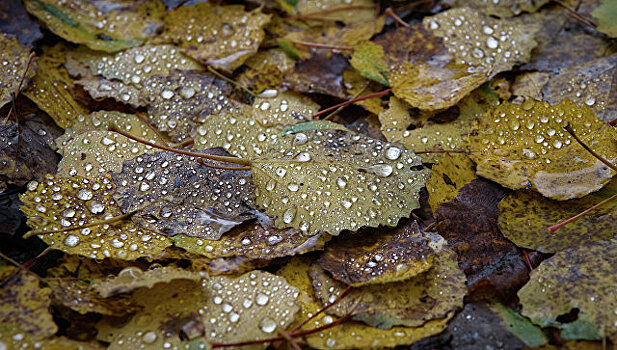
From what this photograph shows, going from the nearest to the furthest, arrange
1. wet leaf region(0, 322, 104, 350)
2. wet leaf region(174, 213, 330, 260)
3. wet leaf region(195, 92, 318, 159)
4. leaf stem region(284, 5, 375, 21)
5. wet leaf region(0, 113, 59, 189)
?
wet leaf region(0, 322, 104, 350), wet leaf region(174, 213, 330, 260), wet leaf region(0, 113, 59, 189), wet leaf region(195, 92, 318, 159), leaf stem region(284, 5, 375, 21)

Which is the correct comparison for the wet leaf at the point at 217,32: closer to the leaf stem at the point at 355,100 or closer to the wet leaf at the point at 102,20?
the wet leaf at the point at 102,20

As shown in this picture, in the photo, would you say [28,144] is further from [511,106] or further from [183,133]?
[511,106]

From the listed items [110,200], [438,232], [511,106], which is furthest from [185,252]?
[511,106]

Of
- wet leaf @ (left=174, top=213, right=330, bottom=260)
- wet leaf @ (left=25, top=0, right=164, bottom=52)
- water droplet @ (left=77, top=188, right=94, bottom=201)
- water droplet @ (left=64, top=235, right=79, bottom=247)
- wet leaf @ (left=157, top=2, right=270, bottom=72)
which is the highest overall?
wet leaf @ (left=25, top=0, right=164, bottom=52)

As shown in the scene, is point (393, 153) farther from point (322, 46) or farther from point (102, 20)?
point (102, 20)

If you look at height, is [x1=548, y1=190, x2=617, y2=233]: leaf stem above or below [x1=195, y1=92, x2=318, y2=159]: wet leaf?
below

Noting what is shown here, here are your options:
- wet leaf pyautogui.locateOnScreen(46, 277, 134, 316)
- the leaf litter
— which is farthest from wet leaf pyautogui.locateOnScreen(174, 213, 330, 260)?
wet leaf pyautogui.locateOnScreen(46, 277, 134, 316)

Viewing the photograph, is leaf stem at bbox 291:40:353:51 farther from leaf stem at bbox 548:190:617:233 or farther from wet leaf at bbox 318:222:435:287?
leaf stem at bbox 548:190:617:233
